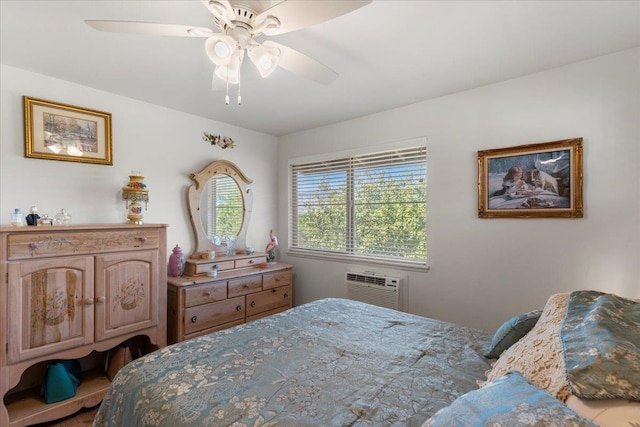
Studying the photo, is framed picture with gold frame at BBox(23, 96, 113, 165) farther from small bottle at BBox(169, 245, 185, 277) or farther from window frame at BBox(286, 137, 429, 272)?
window frame at BBox(286, 137, 429, 272)

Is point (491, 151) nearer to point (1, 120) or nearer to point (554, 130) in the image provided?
point (554, 130)

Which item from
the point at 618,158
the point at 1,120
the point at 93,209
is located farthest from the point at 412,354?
the point at 1,120

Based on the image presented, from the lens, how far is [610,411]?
660mm

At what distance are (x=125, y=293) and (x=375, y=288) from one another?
218 centimetres

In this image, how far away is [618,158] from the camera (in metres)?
1.92

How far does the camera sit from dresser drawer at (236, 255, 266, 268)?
3191 mm

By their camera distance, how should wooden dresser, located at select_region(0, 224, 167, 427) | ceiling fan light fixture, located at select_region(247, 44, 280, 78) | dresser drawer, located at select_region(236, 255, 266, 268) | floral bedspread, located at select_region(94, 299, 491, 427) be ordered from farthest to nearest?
1. dresser drawer, located at select_region(236, 255, 266, 268)
2. wooden dresser, located at select_region(0, 224, 167, 427)
3. ceiling fan light fixture, located at select_region(247, 44, 280, 78)
4. floral bedspread, located at select_region(94, 299, 491, 427)

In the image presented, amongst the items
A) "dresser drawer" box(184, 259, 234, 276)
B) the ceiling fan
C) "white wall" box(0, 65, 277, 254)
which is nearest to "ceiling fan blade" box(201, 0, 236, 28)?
the ceiling fan

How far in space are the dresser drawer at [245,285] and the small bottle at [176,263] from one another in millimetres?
500

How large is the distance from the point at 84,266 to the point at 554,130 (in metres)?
3.52

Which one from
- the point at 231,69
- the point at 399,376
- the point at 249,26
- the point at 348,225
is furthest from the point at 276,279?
the point at 249,26

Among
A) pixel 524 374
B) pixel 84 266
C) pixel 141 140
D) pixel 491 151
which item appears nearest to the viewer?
pixel 524 374

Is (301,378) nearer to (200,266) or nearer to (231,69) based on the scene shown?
(231,69)

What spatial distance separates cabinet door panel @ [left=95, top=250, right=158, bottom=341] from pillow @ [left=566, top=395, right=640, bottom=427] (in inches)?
103
